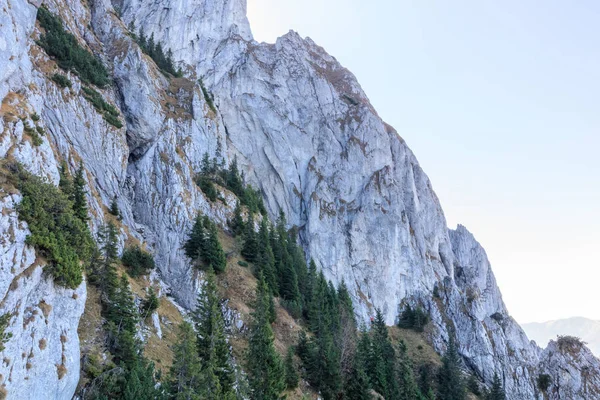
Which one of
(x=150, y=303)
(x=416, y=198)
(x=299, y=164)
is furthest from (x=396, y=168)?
(x=150, y=303)

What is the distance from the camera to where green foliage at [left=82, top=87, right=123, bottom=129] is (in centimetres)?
5685

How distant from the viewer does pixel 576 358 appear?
241 ft

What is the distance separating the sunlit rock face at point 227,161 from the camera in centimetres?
2569

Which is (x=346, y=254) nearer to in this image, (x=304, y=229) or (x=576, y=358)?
(x=304, y=229)

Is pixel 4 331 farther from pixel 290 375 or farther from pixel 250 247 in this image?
pixel 250 247

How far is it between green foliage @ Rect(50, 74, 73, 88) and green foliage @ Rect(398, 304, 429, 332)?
3325 inches

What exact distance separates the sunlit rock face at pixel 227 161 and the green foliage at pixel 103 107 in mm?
1462

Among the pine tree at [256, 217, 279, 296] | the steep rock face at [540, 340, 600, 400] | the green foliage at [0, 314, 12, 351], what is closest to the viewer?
the green foliage at [0, 314, 12, 351]

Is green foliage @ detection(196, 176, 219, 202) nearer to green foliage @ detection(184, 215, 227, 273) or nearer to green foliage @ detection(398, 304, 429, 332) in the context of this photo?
green foliage @ detection(184, 215, 227, 273)

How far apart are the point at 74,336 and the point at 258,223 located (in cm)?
4992

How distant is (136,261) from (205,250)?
9.60m

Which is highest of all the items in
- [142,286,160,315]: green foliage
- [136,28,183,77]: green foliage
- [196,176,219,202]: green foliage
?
[136,28,183,77]: green foliage

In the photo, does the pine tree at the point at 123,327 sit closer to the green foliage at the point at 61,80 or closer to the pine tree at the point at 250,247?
the pine tree at the point at 250,247

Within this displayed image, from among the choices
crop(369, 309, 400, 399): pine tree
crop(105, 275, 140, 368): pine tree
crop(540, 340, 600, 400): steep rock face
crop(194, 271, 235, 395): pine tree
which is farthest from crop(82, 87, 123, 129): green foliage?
crop(540, 340, 600, 400): steep rock face
